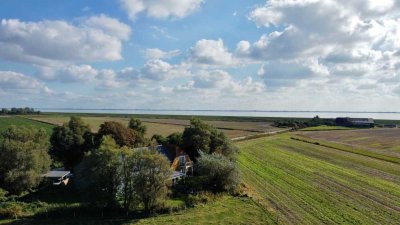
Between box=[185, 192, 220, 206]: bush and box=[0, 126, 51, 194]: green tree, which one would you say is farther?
box=[0, 126, 51, 194]: green tree

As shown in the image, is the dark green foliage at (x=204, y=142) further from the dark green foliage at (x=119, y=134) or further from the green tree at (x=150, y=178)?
the green tree at (x=150, y=178)

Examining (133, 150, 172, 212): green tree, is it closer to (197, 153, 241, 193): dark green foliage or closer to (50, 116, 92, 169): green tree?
(197, 153, 241, 193): dark green foliage

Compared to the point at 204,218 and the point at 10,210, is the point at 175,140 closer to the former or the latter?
the point at 204,218

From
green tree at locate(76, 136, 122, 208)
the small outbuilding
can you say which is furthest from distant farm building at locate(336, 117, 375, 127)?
green tree at locate(76, 136, 122, 208)

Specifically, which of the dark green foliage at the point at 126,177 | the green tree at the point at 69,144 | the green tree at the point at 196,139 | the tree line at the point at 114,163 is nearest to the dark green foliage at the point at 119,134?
the tree line at the point at 114,163

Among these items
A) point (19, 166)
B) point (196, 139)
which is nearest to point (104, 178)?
point (19, 166)
